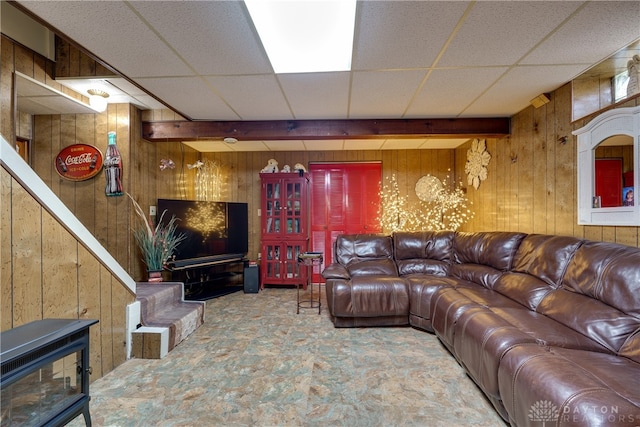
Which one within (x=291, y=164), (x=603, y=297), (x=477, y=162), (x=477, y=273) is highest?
(x=291, y=164)

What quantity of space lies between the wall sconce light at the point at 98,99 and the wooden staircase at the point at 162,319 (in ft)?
6.64

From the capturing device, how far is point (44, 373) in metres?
1.25

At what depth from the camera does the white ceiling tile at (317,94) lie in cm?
236

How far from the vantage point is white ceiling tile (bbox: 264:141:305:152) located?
439cm

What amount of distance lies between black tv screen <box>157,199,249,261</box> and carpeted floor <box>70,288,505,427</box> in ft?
4.69

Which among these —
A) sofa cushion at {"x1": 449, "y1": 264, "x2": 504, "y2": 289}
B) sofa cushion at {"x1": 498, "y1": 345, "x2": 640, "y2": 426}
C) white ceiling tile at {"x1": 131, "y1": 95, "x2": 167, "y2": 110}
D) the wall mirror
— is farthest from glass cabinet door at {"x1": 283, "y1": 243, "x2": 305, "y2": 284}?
the wall mirror

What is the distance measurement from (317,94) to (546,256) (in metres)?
2.46

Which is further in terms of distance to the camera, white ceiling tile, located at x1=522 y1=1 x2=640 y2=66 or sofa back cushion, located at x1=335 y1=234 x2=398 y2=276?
sofa back cushion, located at x1=335 y1=234 x2=398 y2=276

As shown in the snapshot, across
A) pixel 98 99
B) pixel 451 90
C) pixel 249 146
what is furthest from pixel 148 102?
pixel 451 90

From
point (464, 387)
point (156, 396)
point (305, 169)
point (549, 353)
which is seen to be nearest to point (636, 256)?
point (549, 353)

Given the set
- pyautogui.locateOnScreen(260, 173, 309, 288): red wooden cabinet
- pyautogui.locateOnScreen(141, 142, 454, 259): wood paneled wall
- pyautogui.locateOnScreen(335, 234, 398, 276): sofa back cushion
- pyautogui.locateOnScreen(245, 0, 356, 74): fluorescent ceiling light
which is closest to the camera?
pyautogui.locateOnScreen(245, 0, 356, 74): fluorescent ceiling light

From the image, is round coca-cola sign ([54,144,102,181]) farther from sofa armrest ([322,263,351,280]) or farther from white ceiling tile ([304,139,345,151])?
sofa armrest ([322,263,351,280])

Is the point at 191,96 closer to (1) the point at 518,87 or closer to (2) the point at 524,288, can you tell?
(1) the point at 518,87

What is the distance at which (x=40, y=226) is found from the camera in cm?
159
